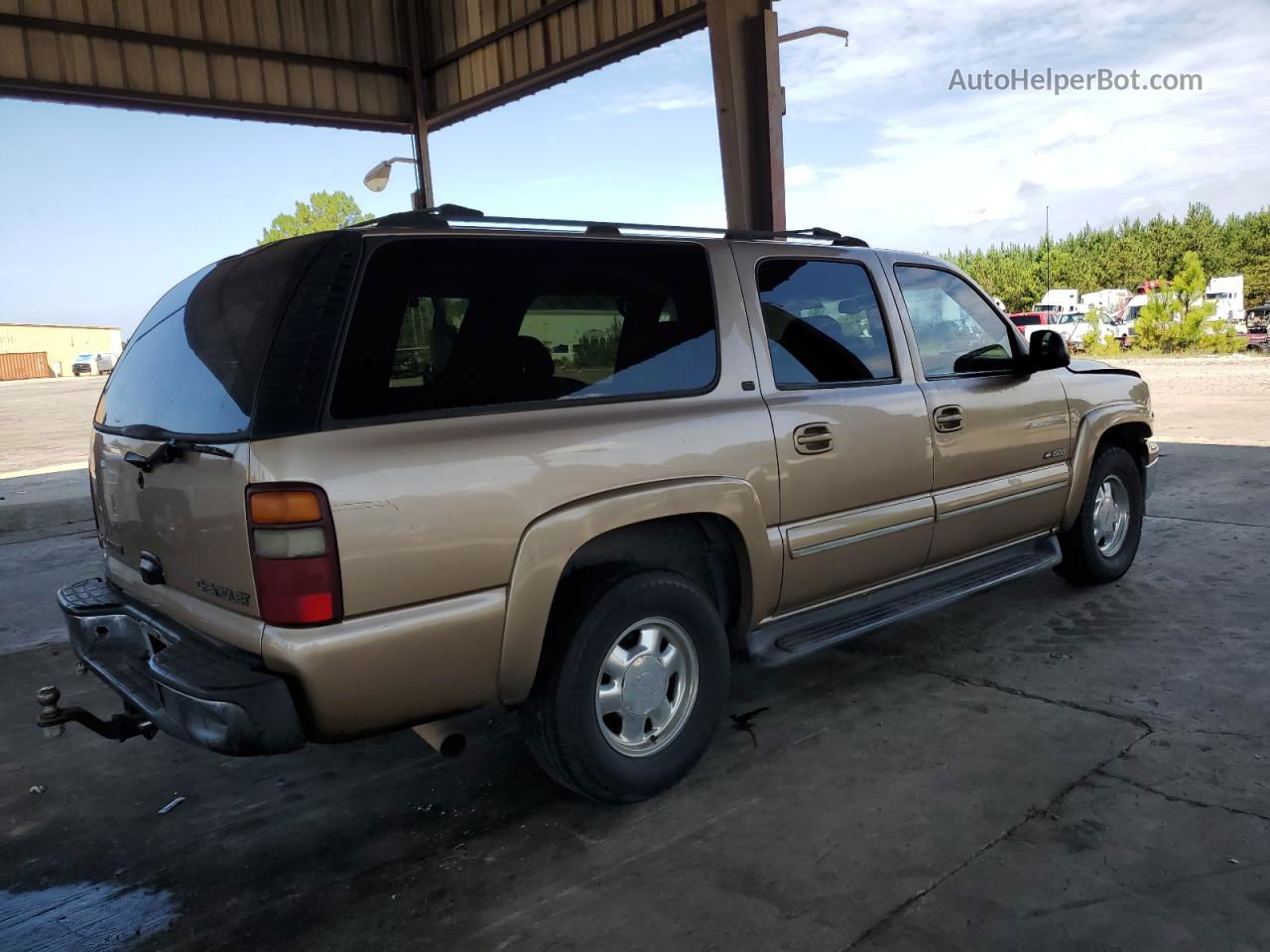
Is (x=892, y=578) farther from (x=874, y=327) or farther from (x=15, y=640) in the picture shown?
(x=15, y=640)

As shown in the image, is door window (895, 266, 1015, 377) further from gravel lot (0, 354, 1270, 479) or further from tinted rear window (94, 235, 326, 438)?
gravel lot (0, 354, 1270, 479)

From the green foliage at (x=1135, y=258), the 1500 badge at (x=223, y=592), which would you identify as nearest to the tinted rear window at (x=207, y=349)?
the 1500 badge at (x=223, y=592)

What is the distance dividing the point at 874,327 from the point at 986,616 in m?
1.84

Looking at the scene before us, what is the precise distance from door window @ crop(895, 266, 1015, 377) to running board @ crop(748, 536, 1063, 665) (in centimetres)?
91

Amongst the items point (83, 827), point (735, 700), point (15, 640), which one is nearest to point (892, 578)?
point (735, 700)

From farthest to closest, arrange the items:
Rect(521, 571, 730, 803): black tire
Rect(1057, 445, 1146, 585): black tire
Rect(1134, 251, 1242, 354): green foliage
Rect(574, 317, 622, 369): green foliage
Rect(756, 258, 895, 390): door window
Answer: Rect(1134, 251, 1242, 354): green foliage
Rect(1057, 445, 1146, 585): black tire
Rect(756, 258, 895, 390): door window
Rect(574, 317, 622, 369): green foliage
Rect(521, 571, 730, 803): black tire

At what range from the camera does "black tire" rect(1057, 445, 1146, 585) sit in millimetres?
4926

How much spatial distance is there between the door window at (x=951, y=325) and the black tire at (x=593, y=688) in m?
1.73

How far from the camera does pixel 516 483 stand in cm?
262

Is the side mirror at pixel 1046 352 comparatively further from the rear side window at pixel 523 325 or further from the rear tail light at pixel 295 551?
the rear tail light at pixel 295 551

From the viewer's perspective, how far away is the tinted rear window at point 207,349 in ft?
8.32

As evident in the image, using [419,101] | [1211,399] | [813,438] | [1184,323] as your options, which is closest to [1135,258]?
[1184,323]

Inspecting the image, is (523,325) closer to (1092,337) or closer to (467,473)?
(467,473)

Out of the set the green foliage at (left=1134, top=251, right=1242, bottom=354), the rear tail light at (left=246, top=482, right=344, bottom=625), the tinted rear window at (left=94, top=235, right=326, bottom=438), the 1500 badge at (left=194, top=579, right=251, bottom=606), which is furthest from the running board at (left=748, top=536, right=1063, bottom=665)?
the green foliage at (left=1134, top=251, right=1242, bottom=354)
